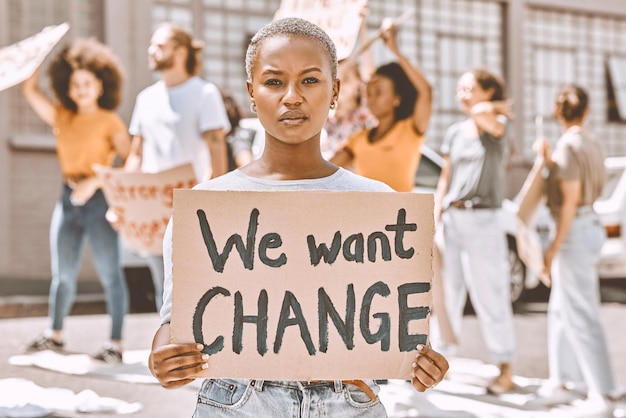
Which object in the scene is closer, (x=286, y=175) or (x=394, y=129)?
(x=286, y=175)

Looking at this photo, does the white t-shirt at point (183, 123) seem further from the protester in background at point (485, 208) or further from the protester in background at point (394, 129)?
the protester in background at point (485, 208)

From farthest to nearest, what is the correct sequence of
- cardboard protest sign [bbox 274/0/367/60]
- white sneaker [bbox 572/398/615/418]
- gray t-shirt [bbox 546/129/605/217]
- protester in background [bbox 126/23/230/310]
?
1. protester in background [bbox 126/23/230/310]
2. gray t-shirt [bbox 546/129/605/217]
3. white sneaker [bbox 572/398/615/418]
4. cardboard protest sign [bbox 274/0/367/60]

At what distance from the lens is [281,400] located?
6.25 ft

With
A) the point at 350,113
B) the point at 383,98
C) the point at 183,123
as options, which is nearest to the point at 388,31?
the point at 383,98

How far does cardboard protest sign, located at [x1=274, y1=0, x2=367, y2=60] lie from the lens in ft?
14.0

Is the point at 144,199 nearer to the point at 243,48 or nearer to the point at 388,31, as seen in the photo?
the point at 388,31

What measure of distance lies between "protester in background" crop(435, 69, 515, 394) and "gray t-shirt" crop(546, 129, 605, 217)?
1.53ft

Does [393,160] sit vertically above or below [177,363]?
above

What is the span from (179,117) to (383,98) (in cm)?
109

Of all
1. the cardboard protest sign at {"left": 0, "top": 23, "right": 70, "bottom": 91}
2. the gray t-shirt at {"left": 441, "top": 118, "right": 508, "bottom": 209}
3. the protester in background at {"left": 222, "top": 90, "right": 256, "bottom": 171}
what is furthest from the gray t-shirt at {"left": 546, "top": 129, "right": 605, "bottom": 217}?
the cardboard protest sign at {"left": 0, "top": 23, "right": 70, "bottom": 91}

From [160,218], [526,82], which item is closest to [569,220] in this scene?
[160,218]

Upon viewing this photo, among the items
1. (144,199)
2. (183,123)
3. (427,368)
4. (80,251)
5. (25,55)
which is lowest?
(80,251)

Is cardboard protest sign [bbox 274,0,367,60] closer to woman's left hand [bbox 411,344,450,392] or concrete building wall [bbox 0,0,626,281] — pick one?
woman's left hand [bbox 411,344,450,392]

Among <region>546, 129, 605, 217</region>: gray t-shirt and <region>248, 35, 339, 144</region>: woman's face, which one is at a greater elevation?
<region>248, 35, 339, 144</region>: woman's face
